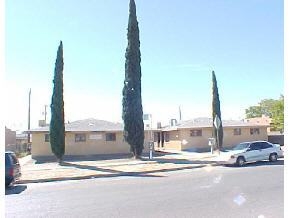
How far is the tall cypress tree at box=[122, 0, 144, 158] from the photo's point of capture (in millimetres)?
28406

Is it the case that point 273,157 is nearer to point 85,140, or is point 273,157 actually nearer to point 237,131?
point 85,140

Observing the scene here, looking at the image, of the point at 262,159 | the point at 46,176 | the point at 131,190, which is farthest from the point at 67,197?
the point at 262,159

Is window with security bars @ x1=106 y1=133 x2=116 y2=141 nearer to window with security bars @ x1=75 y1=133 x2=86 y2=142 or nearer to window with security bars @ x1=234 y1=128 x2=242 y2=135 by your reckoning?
window with security bars @ x1=75 y1=133 x2=86 y2=142

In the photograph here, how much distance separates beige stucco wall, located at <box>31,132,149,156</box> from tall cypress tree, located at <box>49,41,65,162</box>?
5.47 metres

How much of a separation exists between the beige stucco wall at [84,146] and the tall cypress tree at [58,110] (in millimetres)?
5470

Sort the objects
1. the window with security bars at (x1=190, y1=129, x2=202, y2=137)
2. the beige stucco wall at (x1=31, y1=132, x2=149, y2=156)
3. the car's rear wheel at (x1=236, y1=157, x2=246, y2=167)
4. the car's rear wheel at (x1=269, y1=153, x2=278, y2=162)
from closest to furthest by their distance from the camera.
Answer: the car's rear wheel at (x1=236, y1=157, x2=246, y2=167), the car's rear wheel at (x1=269, y1=153, x2=278, y2=162), the beige stucco wall at (x1=31, y1=132, x2=149, y2=156), the window with security bars at (x1=190, y1=129, x2=202, y2=137)

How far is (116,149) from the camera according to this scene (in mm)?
34219

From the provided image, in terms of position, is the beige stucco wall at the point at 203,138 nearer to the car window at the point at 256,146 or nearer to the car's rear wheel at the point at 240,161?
the car window at the point at 256,146

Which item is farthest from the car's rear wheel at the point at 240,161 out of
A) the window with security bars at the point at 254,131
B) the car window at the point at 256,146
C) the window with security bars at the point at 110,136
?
the window with security bars at the point at 254,131

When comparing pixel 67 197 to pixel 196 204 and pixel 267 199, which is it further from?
pixel 267 199

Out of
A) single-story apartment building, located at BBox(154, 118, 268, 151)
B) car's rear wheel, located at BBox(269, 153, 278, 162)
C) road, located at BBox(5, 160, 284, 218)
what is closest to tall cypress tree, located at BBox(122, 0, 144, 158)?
car's rear wheel, located at BBox(269, 153, 278, 162)

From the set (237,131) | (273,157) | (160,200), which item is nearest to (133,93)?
(273,157)

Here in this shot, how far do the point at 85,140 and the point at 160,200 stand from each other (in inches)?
925

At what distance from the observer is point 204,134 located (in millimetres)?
40562
